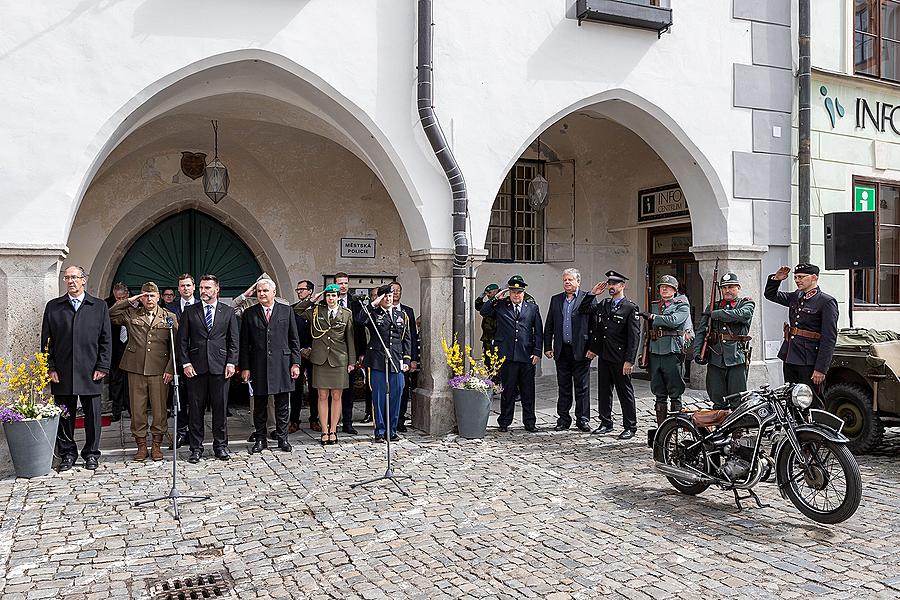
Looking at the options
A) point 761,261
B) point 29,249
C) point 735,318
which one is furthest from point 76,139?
point 761,261

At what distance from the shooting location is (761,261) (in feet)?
30.4

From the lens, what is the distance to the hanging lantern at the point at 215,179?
384 inches

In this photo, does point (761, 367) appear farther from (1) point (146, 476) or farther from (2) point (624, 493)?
(1) point (146, 476)

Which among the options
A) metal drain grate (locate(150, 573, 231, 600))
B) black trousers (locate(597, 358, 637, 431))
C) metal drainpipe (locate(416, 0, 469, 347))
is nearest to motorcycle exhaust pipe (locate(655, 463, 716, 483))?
black trousers (locate(597, 358, 637, 431))

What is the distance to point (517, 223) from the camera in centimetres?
1215

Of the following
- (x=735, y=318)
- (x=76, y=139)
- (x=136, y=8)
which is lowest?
(x=735, y=318)

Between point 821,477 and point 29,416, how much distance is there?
19.1ft

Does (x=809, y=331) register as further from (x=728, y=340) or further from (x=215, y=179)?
(x=215, y=179)

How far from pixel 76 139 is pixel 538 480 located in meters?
4.83

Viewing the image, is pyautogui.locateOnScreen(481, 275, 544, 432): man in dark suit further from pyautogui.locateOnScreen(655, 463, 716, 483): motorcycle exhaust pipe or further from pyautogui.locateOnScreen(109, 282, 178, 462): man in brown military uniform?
pyautogui.locateOnScreen(109, 282, 178, 462): man in brown military uniform

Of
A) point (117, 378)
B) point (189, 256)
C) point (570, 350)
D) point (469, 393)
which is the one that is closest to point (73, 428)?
point (117, 378)

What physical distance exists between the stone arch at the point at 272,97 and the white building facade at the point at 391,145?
25 mm

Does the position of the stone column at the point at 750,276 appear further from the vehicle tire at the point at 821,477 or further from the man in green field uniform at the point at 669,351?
the vehicle tire at the point at 821,477

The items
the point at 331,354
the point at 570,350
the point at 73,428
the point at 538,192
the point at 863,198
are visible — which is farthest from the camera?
the point at 538,192
